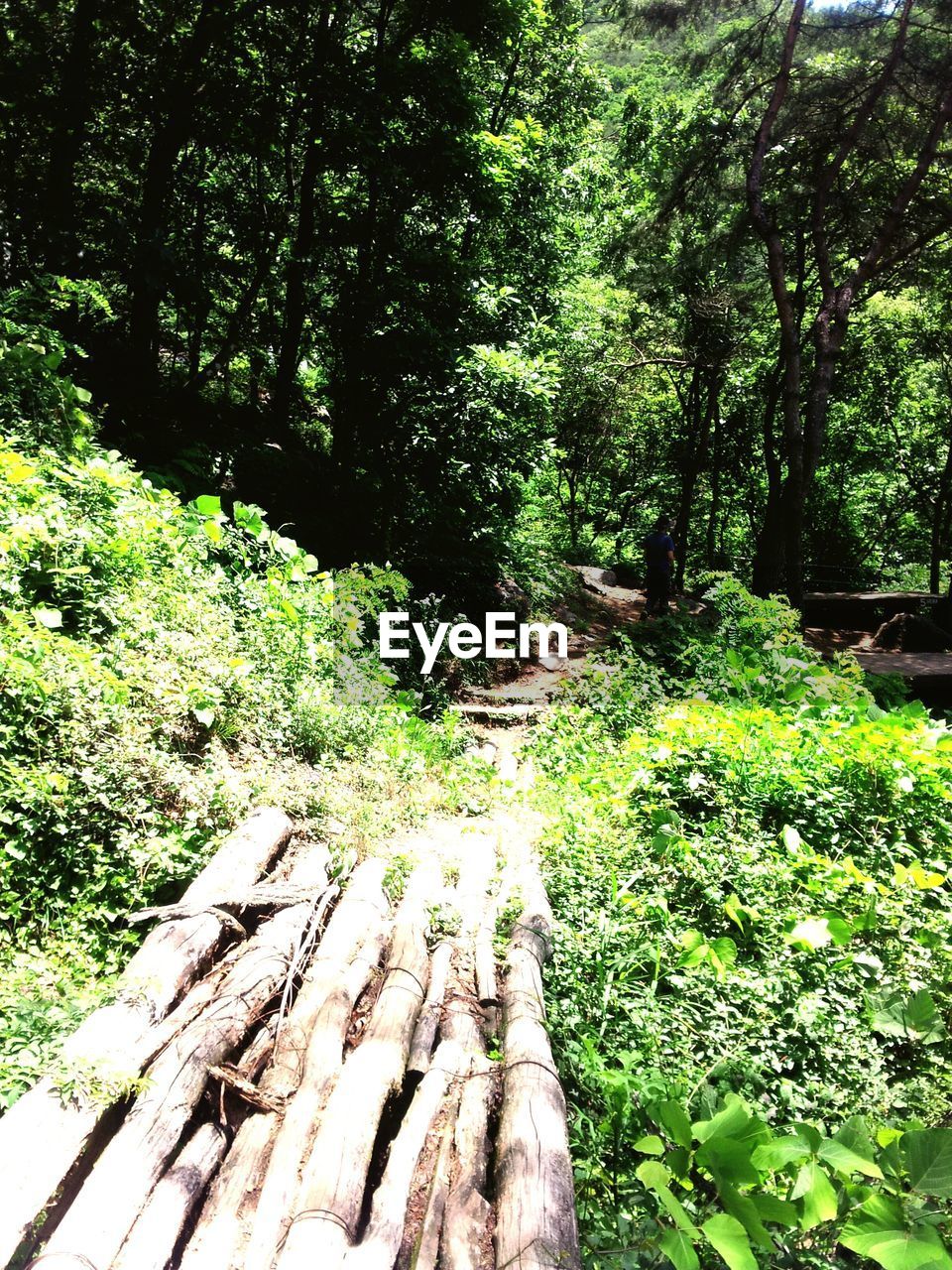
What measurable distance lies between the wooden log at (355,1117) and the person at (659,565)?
9.13 m

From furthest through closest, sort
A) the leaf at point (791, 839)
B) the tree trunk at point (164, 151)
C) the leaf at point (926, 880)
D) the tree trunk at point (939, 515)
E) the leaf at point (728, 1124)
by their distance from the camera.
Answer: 1. the tree trunk at point (939, 515)
2. the tree trunk at point (164, 151)
3. the leaf at point (791, 839)
4. the leaf at point (926, 880)
5. the leaf at point (728, 1124)

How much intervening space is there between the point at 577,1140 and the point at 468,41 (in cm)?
1145

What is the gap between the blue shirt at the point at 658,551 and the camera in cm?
1162

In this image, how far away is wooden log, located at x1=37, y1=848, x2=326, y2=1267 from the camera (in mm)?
1857

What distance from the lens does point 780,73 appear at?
407 inches

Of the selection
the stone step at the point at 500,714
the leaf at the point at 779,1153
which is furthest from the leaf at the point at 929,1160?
the stone step at the point at 500,714

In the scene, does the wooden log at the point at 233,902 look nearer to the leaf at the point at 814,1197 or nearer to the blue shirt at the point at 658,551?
the leaf at the point at 814,1197

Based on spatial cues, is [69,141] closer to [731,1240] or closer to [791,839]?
[791,839]

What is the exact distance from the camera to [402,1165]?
2.23 meters

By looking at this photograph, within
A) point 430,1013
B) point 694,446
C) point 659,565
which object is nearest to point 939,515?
point 694,446

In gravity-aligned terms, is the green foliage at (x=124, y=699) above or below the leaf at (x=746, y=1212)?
above

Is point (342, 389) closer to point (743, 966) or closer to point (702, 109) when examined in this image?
point (702, 109)

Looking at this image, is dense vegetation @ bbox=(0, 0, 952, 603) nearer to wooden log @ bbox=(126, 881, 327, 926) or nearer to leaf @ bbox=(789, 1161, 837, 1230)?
wooden log @ bbox=(126, 881, 327, 926)

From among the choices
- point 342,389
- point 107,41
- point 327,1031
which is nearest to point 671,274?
point 342,389
